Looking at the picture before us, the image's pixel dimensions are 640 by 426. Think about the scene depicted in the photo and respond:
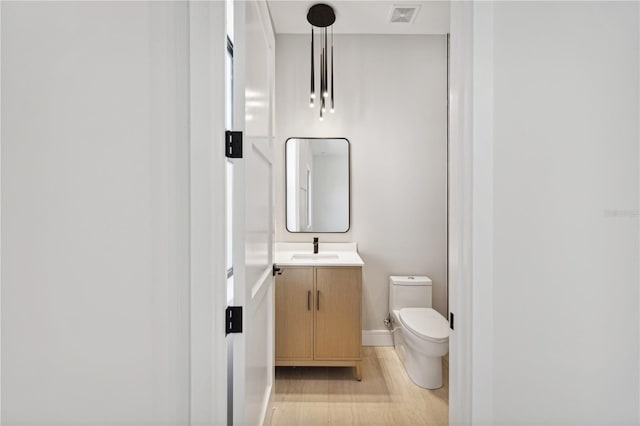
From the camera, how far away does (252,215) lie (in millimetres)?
1311

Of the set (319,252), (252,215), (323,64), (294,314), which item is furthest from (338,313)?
(323,64)

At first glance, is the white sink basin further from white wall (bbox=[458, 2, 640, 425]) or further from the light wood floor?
white wall (bbox=[458, 2, 640, 425])

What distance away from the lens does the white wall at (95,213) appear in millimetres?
926

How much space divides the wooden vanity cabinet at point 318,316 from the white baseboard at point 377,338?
63cm

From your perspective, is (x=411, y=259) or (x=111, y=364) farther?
(x=411, y=259)

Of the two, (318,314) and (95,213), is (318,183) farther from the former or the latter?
(95,213)

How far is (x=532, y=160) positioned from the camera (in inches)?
42.2

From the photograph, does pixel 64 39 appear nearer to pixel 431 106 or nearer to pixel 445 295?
pixel 431 106

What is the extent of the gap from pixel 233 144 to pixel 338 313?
1699 mm

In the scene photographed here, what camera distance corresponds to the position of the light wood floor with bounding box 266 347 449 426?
2070 mm

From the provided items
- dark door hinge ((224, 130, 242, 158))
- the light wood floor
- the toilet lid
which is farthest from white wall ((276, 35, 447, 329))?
dark door hinge ((224, 130, 242, 158))

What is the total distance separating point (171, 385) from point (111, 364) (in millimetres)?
170

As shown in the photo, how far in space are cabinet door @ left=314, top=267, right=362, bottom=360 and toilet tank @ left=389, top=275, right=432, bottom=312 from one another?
0.56 meters

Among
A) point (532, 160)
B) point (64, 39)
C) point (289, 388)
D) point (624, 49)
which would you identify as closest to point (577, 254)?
point (532, 160)
